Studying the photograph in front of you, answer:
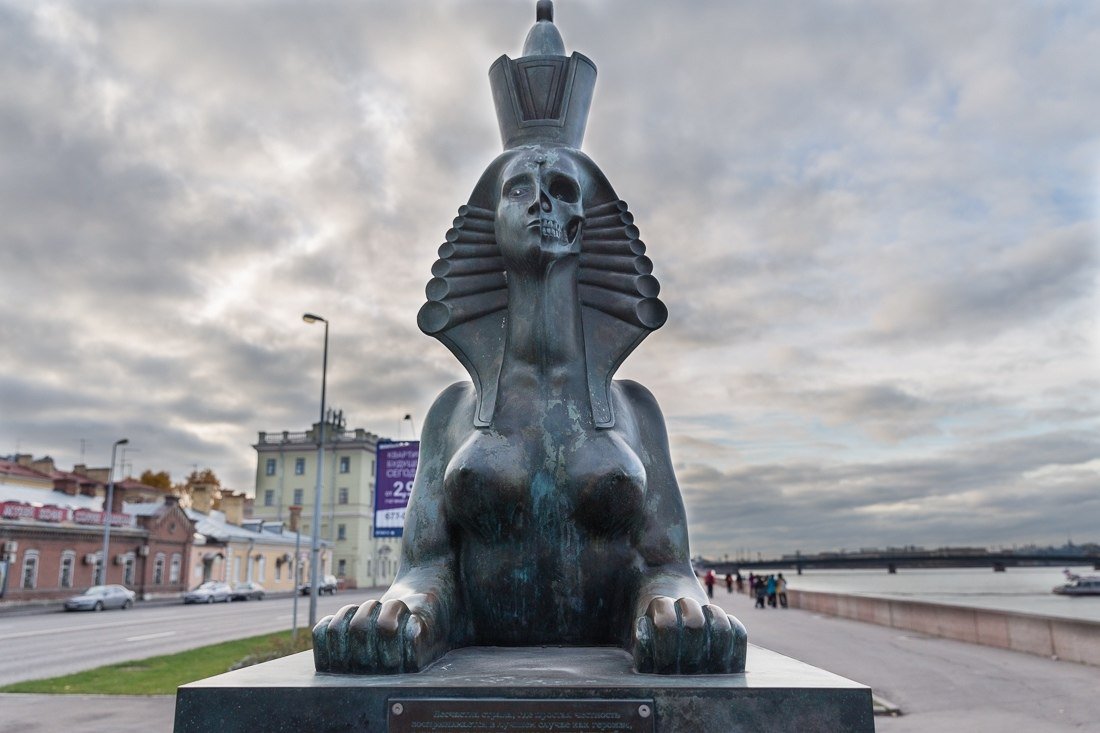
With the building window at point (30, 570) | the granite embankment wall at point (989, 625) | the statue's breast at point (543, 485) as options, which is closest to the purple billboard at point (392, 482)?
the granite embankment wall at point (989, 625)

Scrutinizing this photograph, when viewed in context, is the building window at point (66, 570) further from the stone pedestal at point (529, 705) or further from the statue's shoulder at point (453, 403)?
the stone pedestal at point (529, 705)

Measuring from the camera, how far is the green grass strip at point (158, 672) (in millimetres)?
10844

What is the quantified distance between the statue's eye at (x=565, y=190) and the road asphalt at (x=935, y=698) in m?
6.88

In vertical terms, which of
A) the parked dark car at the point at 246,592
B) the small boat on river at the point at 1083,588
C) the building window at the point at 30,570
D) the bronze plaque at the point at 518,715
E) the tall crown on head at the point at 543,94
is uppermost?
the tall crown on head at the point at 543,94

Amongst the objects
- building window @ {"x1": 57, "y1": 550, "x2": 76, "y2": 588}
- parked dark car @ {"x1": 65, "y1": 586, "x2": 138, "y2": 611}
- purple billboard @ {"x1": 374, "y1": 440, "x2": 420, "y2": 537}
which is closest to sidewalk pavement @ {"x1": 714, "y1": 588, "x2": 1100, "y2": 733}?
purple billboard @ {"x1": 374, "y1": 440, "x2": 420, "y2": 537}

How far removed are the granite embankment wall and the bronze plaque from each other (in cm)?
1196

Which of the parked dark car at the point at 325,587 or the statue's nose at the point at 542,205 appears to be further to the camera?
the parked dark car at the point at 325,587

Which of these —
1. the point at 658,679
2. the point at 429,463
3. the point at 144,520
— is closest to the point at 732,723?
the point at 658,679

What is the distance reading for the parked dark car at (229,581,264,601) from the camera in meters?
41.0

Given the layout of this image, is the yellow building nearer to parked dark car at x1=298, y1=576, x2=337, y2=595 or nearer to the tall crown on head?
parked dark car at x1=298, y1=576, x2=337, y2=595

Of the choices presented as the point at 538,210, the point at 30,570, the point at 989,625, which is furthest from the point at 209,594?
the point at 538,210

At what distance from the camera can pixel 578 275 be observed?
3.72 meters

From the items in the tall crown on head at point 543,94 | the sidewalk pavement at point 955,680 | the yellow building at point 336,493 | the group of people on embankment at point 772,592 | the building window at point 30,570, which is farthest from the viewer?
the yellow building at point 336,493

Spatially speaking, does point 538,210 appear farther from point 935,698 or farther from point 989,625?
point 989,625
